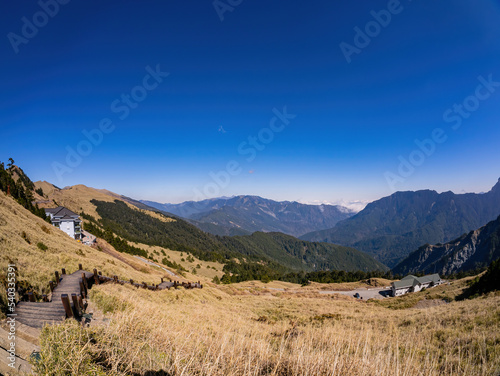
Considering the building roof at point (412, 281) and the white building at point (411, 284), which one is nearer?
the white building at point (411, 284)

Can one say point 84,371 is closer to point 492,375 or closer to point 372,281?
point 492,375

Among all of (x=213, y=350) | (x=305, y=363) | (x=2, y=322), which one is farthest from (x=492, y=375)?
(x=2, y=322)

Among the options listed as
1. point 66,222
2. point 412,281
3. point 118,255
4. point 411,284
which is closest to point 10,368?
point 118,255

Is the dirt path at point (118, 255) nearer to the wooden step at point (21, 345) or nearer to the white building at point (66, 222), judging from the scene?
the white building at point (66, 222)

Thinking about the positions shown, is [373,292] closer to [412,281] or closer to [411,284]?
[411,284]

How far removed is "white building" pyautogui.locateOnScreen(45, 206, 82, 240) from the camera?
45438 mm

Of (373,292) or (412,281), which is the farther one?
(412,281)

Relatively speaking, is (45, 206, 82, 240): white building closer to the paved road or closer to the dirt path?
the dirt path

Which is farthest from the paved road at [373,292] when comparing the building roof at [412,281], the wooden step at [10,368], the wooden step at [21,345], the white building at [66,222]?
the wooden step at [10,368]

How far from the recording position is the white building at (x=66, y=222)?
45.4m

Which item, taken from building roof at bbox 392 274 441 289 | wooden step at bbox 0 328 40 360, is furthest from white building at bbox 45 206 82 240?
building roof at bbox 392 274 441 289

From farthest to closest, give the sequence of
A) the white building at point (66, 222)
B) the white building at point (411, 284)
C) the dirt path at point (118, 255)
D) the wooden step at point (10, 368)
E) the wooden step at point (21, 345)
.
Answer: the white building at point (411, 284), the white building at point (66, 222), the dirt path at point (118, 255), the wooden step at point (21, 345), the wooden step at point (10, 368)

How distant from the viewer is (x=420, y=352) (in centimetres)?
722

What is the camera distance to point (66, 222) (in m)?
45.8
